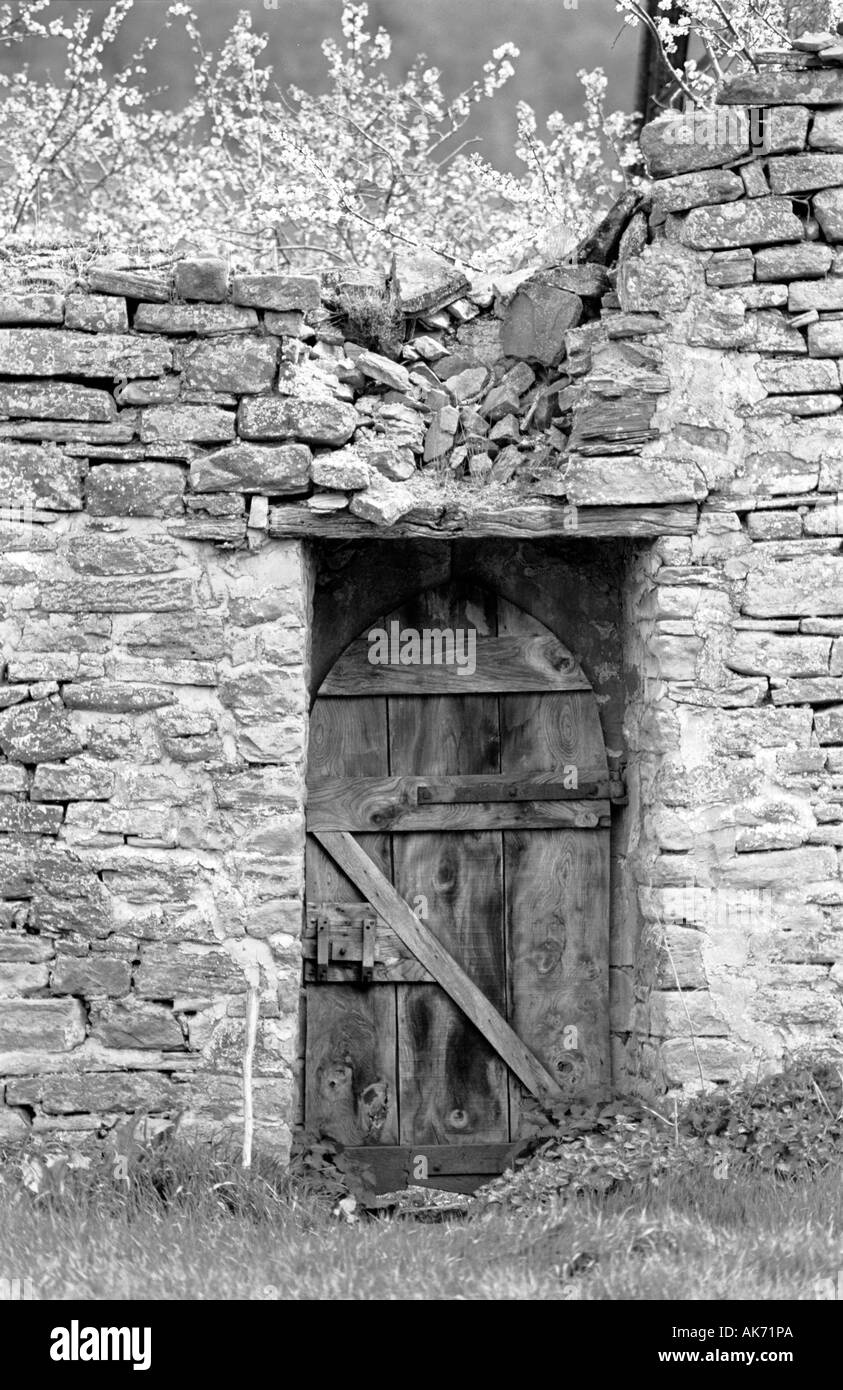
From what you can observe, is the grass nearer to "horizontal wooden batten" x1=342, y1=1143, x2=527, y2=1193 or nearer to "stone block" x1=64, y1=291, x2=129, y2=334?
"horizontal wooden batten" x1=342, y1=1143, x2=527, y2=1193

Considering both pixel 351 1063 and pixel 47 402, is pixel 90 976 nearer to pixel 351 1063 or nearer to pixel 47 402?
pixel 351 1063

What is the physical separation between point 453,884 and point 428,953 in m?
0.28

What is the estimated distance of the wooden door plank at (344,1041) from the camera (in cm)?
489

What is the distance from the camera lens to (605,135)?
949 cm

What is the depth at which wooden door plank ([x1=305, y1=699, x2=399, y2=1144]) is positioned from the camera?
16.0 feet

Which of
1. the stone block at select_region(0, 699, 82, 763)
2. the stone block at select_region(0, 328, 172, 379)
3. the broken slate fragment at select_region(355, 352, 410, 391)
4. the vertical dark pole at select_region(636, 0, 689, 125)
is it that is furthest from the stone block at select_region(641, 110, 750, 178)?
the vertical dark pole at select_region(636, 0, 689, 125)

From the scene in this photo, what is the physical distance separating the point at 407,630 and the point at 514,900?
112 centimetres

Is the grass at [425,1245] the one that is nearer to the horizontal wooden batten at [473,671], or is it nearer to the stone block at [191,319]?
the horizontal wooden batten at [473,671]

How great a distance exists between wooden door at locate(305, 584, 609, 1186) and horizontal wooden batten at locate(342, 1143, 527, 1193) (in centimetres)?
1

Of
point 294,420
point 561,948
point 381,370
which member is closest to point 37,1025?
point 561,948

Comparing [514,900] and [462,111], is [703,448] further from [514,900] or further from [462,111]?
[462,111]

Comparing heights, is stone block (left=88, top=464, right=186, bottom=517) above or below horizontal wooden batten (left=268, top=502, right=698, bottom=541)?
above

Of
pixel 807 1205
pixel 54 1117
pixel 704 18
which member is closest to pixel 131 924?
pixel 54 1117

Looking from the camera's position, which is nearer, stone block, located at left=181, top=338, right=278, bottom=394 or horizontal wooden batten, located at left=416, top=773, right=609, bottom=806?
stone block, located at left=181, top=338, right=278, bottom=394
